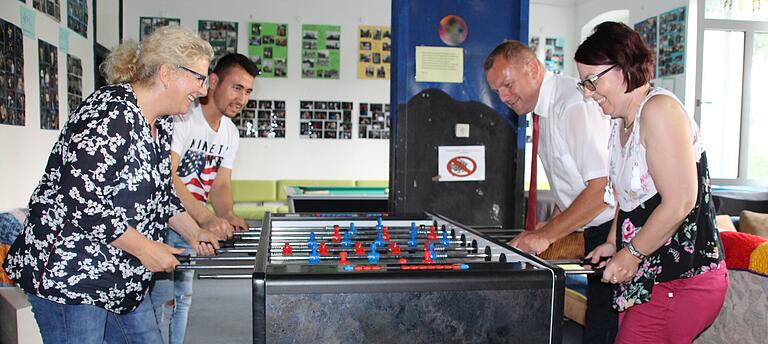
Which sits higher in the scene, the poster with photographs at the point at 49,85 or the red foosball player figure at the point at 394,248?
the poster with photographs at the point at 49,85

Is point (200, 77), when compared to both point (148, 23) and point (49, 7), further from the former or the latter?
point (148, 23)

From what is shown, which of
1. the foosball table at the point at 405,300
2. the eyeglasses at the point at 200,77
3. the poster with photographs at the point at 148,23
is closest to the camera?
the foosball table at the point at 405,300

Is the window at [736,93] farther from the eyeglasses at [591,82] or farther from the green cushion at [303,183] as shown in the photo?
the eyeglasses at [591,82]

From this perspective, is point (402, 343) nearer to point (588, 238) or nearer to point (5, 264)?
point (5, 264)

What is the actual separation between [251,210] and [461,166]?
4.50 meters

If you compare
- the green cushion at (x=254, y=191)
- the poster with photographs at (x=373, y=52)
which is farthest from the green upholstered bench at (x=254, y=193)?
the poster with photographs at (x=373, y=52)

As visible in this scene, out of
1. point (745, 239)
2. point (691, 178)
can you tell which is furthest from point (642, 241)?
point (745, 239)

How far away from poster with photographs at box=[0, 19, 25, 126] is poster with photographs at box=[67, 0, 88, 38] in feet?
3.36

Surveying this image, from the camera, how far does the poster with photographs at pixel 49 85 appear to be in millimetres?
4184

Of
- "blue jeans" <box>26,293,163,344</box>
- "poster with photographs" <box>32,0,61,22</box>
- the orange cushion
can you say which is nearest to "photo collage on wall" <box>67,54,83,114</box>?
"poster with photographs" <box>32,0,61,22</box>

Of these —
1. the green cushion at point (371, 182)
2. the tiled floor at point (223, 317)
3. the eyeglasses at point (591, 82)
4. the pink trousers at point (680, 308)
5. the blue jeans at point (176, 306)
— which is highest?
the eyeglasses at point (591, 82)

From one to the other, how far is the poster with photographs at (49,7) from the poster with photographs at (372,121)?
4.17 meters

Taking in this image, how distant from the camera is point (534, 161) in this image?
300cm

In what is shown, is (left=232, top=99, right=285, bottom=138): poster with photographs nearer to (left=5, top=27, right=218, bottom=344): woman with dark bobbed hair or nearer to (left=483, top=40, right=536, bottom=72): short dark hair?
(left=483, top=40, right=536, bottom=72): short dark hair
